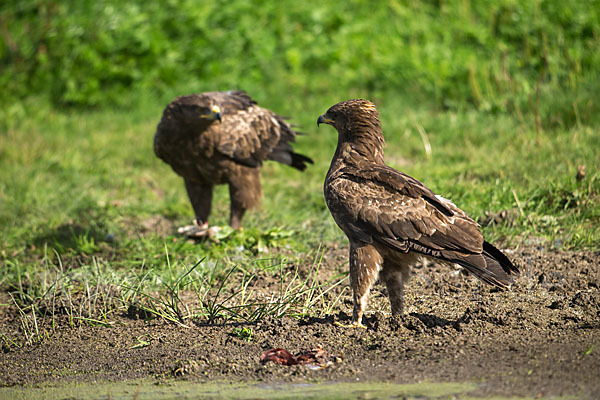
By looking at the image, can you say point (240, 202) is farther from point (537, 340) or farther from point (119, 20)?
point (119, 20)

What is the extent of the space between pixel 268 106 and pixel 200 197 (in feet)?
14.8

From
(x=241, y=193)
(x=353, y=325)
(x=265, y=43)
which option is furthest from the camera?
(x=265, y=43)

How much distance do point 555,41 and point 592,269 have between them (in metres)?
7.05

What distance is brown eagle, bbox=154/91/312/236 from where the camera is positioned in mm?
6988

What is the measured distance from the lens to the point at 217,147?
7.16m

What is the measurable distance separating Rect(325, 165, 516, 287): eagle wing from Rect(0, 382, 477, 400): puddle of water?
3.68 feet

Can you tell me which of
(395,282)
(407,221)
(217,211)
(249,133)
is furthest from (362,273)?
(217,211)

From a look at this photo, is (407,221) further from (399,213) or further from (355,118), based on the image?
(355,118)

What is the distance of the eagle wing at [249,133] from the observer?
725 centimetres

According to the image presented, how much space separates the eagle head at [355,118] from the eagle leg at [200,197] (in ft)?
8.68

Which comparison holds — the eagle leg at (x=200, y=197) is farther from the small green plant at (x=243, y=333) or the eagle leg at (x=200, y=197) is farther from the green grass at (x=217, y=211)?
the small green plant at (x=243, y=333)

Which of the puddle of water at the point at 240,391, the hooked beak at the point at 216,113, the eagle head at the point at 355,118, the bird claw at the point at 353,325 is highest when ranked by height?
the eagle head at the point at 355,118

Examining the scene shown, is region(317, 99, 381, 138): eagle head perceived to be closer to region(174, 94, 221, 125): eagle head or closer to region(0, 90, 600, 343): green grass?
region(0, 90, 600, 343): green grass

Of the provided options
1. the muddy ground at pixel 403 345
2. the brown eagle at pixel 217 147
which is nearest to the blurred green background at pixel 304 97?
the brown eagle at pixel 217 147
